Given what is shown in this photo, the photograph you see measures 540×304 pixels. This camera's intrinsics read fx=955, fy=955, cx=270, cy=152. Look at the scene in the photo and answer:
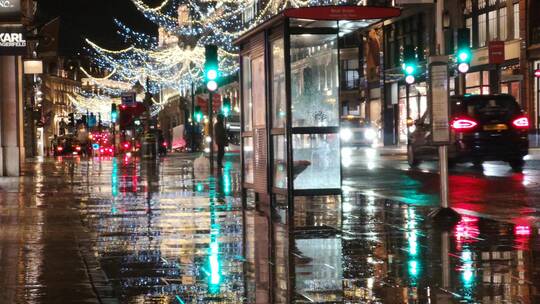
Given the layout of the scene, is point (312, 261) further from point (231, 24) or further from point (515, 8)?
point (515, 8)

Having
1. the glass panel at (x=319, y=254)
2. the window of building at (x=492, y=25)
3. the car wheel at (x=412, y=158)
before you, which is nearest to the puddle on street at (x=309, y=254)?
the glass panel at (x=319, y=254)

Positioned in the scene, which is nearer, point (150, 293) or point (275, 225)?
point (150, 293)

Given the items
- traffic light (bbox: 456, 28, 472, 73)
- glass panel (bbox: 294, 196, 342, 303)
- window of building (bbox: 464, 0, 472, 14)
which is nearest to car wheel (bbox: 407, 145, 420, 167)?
traffic light (bbox: 456, 28, 472, 73)

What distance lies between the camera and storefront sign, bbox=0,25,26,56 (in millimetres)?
22438

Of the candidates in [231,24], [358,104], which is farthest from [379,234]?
[358,104]

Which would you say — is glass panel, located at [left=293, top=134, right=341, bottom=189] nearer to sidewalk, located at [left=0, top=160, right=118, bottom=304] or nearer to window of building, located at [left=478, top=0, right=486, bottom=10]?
sidewalk, located at [left=0, top=160, right=118, bottom=304]

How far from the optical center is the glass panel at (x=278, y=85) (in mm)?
13961

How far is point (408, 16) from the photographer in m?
65.1

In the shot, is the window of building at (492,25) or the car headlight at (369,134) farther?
the car headlight at (369,134)

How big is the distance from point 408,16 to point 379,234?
182 feet

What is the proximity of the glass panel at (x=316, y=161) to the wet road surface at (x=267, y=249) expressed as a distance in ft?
1.42

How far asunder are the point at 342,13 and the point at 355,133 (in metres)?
39.9

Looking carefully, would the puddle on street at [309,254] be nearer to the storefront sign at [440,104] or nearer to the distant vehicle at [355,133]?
the storefront sign at [440,104]

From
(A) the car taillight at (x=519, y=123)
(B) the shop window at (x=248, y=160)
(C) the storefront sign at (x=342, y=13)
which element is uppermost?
(C) the storefront sign at (x=342, y=13)
